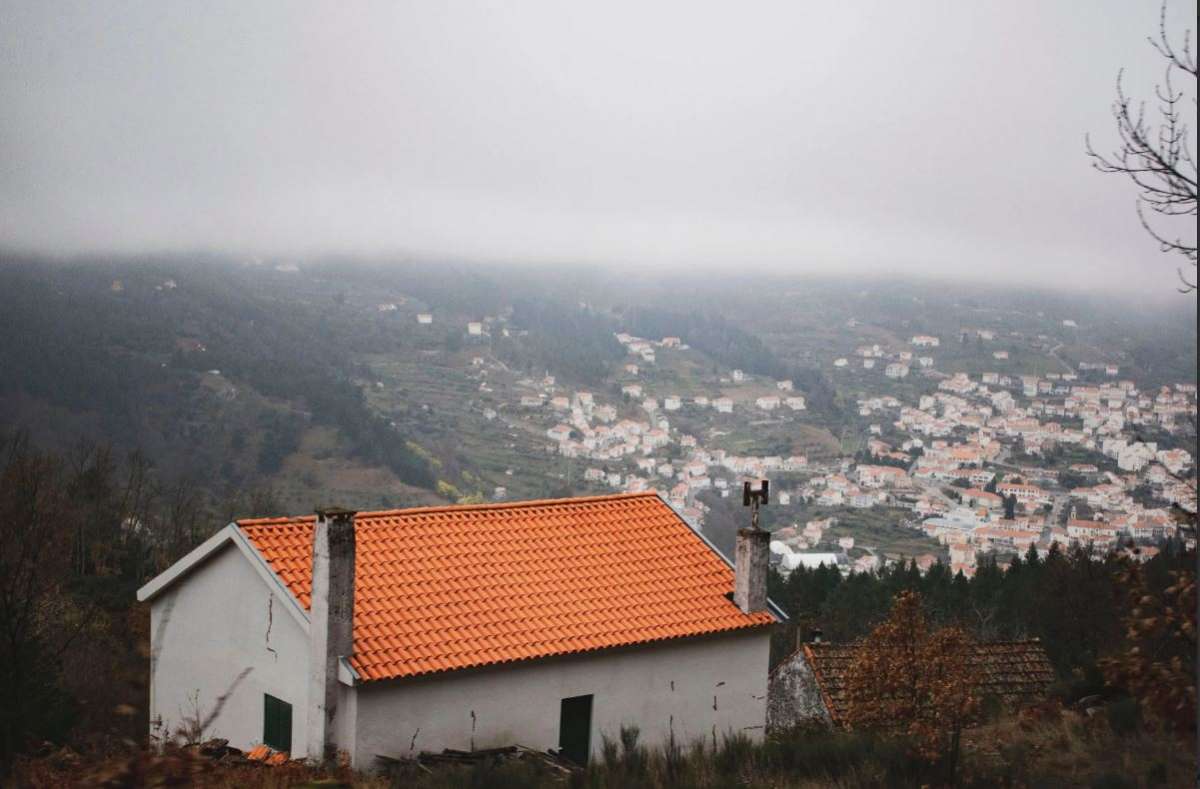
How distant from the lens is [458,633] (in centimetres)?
1345

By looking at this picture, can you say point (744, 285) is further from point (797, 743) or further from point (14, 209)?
point (797, 743)

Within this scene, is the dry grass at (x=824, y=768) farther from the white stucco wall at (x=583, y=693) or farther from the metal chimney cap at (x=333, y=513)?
the metal chimney cap at (x=333, y=513)

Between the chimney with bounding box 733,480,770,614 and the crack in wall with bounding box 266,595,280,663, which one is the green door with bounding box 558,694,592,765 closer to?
the chimney with bounding box 733,480,770,614

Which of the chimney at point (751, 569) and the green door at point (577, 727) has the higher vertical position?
the chimney at point (751, 569)

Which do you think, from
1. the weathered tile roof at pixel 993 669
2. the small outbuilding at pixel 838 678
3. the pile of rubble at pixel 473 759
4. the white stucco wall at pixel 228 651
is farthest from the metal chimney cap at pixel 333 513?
the weathered tile roof at pixel 993 669

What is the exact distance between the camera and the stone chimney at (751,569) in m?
15.6

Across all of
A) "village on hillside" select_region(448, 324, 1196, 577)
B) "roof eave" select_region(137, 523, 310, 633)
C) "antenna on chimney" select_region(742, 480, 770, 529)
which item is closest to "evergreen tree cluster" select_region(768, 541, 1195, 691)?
"antenna on chimney" select_region(742, 480, 770, 529)

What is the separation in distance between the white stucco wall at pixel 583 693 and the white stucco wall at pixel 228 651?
1.99ft

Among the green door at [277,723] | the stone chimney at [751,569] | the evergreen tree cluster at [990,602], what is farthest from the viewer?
the evergreen tree cluster at [990,602]

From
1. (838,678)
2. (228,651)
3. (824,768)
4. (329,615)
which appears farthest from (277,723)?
(838,678)

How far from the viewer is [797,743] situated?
10.7m

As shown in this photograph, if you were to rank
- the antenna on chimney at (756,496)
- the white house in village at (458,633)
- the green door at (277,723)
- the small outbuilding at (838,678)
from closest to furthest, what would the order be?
the white house in village at (458,633)
the green door at (277,723)
the antenna on chimney at (756,496)
the small outbuilding at (838,678)

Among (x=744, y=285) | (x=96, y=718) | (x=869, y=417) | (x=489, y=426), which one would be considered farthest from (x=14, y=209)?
(x=96, y=718)

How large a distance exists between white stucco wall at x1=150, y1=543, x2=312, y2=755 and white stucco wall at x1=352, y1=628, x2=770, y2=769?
0.61m
